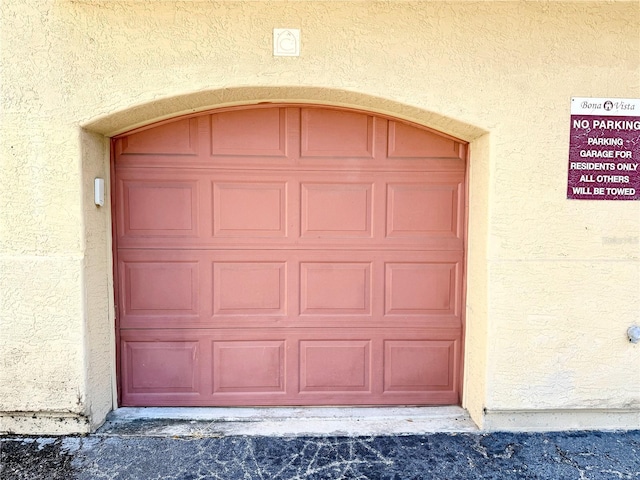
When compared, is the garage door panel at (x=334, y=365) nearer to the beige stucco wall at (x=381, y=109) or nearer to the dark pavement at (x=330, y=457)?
the dark pavement at (x=330, y=457)

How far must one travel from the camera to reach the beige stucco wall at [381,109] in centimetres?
287

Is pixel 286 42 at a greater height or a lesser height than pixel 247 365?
greater

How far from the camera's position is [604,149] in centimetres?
300

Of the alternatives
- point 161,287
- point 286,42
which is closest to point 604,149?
point 286,42

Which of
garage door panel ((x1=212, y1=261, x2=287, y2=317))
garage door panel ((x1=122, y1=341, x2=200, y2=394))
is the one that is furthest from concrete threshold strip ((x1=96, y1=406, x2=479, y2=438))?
garage door panel ((x1=212, y1=261, x2=287, y2=317))

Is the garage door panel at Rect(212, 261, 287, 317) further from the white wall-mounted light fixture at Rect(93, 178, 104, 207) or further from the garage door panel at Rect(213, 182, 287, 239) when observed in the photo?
the white wall-mounted light fixture at Rect(93, 178, 104, 207)

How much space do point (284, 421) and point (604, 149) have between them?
3.07 m

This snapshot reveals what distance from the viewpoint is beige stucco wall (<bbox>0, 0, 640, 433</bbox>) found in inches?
Answer: 113

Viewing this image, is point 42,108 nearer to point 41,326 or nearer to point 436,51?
point 41,326

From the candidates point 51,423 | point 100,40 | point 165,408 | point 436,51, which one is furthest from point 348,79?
point 51,423

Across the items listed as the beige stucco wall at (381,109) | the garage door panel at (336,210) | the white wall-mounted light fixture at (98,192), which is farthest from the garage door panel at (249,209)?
the white wall-mounted light fixture at (98,192)

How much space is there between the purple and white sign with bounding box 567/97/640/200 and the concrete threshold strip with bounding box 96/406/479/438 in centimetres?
195

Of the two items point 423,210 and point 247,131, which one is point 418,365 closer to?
point 423,210

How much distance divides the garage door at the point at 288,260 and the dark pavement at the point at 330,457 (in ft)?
1.60
